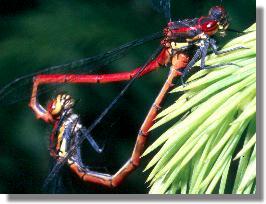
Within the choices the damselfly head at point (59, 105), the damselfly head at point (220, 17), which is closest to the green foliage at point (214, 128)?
the damselfly head at point (220, 17)

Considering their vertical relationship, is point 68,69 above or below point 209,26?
below

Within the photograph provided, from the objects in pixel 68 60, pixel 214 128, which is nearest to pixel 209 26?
pixel 214 128

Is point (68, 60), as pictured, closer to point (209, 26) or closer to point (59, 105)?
point (59, 105)

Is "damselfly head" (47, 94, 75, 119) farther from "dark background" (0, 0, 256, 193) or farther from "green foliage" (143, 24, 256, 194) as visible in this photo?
"green foliage" (143, 24, 256, 194)

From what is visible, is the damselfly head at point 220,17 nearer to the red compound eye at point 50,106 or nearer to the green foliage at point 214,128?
the green foliage at point 214,128

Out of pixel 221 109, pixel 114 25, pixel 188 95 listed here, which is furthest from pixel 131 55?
pixel 221 109

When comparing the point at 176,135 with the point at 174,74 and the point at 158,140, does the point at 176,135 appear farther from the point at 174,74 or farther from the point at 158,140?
the point at 174,74
